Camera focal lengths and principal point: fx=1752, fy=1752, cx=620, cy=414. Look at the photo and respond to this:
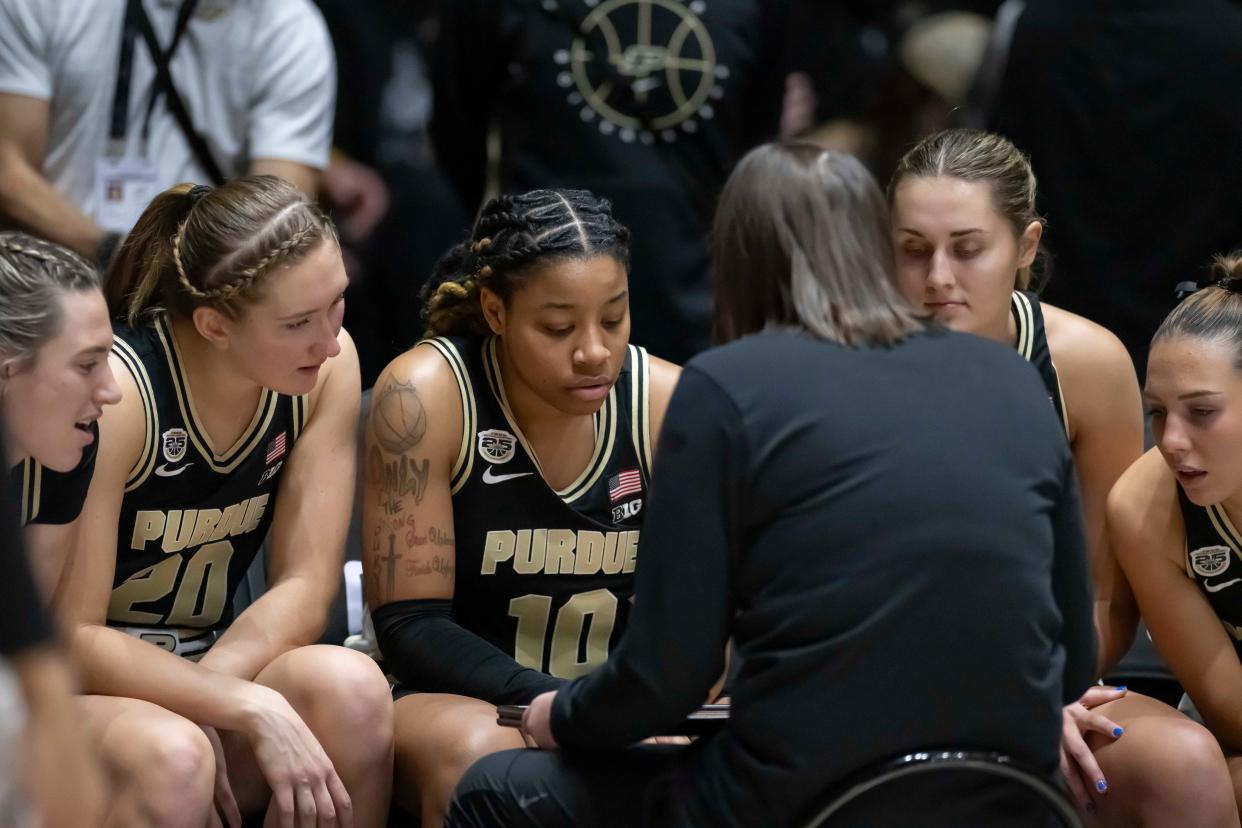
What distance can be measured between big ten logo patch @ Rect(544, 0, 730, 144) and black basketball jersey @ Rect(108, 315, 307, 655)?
1.24 metres

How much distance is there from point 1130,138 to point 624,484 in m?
1.54

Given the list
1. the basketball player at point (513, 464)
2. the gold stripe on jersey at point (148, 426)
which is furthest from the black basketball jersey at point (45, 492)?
the basketball player at point (513, 464)

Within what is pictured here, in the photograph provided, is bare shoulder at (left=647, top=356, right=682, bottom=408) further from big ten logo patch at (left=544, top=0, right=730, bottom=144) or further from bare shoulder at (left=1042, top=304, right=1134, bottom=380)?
big ten logo patch at (left=544, top=0, right=730, bottom=144)

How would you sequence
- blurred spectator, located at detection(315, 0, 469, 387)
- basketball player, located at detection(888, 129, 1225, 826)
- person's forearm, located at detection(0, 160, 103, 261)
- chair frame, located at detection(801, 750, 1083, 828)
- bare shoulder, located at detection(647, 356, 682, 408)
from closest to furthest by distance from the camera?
chair frame, located at detection(801, 750, 1083, 828) → basketball player, located at detection(888, 129, 1225, 826) → bare shoulder, located at detection(647, 356, 682, 408) → person's forearm, located at detection(0, 160, 103, 261) → blurred spectator, located at detection(315, 0, 469, 387)

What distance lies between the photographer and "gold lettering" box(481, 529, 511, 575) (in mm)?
3096

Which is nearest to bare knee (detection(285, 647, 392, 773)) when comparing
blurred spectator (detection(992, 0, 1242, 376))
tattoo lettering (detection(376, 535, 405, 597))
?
tattoo lettering (detection(376, 535, 405, 597))

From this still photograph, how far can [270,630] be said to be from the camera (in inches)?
119

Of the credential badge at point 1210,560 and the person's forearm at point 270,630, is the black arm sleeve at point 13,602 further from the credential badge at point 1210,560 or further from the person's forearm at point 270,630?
the credential badge at point 1210,560

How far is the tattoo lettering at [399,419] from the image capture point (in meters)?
3.04

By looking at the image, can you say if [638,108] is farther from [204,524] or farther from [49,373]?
[49,373]

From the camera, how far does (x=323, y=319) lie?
300 centimetres

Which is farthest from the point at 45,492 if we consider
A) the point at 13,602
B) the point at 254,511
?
the point at 13,602

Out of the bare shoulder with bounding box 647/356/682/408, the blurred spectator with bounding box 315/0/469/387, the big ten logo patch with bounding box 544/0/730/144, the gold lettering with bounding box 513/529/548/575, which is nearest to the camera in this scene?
the gold lettering with bounding box 513/529/548/575

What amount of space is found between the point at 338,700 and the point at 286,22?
1841 mm
